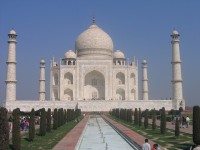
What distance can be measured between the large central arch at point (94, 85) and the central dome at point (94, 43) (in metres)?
2.24

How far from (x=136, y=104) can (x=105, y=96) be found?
4.25 meters

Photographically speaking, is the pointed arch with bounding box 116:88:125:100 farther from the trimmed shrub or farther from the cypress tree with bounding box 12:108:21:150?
the trimmed shrub

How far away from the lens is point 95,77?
3862 cm

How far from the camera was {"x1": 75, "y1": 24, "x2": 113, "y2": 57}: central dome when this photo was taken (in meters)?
39.1

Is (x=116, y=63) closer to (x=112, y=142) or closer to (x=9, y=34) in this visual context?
A: (x=9, y=34)

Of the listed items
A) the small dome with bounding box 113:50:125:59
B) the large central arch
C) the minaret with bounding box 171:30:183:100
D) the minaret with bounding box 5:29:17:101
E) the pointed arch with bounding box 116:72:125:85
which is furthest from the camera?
the small dome with bounding box 113:50:125:59

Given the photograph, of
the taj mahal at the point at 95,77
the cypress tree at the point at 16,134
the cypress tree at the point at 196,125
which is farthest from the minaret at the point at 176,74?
the cypress tree at the point at 16,134

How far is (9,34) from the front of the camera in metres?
33.2

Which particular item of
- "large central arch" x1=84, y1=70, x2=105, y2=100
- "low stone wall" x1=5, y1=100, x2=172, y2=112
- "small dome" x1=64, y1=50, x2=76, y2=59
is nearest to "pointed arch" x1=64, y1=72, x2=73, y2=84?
"large central arch" x1=84, y1=70, x2=105, y2=100

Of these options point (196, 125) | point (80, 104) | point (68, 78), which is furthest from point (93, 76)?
point (196, 125)

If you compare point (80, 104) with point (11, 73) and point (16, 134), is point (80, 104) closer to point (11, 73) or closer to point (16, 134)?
point (11, 73)

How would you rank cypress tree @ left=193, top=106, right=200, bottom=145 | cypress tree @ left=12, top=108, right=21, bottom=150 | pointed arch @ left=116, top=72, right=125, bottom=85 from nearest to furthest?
1. cypress tree @ left=12, top=108, right=21, bottom=150
2. cypress tree @ left=193, top=106, right=200, bottom=145
3. pointed arch @ left=116, top=72, right=125, bottom=85

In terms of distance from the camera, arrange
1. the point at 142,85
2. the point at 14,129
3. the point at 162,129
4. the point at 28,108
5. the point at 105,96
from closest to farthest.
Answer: the point at 14,129, the point at 162,129, the point at 28,108, the point at 105,96, the point at 142,85

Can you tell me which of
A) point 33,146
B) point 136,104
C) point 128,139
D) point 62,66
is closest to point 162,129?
point 128,139
